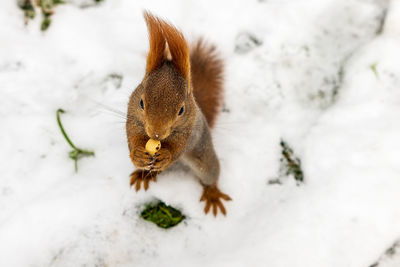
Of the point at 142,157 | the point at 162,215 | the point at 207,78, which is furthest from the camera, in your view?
the point at 207,78

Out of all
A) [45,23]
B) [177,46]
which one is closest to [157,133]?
[177,46]

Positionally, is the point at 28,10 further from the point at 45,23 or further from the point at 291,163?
the point at 291,163

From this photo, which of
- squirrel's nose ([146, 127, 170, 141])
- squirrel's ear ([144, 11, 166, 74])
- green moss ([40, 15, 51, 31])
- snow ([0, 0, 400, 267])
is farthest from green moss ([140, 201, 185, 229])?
green moss ([40, 15, 51, 31])

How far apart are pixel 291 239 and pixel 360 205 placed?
0.36 metres

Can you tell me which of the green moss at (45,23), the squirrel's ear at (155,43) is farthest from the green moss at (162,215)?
the green moss at (45,23)

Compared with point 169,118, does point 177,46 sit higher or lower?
higher

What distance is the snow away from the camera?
5.47 ft

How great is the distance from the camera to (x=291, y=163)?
6.28 ft

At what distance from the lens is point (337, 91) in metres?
2.05

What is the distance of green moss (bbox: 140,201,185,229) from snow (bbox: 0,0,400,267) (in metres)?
0.03

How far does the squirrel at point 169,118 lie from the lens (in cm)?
122

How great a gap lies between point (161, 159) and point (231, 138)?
0.70 meters

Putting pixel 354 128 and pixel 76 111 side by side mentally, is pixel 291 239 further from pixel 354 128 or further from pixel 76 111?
pixel 76 111

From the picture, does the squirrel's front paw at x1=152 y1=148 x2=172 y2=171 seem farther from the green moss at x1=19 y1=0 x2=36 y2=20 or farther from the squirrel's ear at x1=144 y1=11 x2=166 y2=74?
the green moss at x1=19 y1=0 x2=36 y2=20
